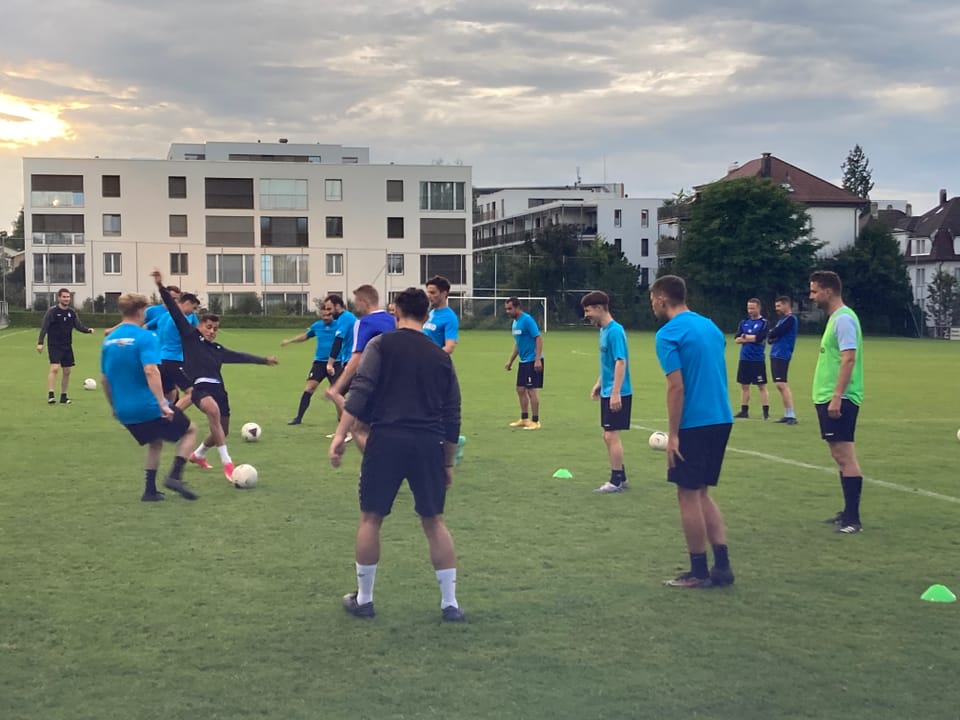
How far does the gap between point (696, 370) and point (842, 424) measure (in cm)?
232

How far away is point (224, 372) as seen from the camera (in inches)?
1084

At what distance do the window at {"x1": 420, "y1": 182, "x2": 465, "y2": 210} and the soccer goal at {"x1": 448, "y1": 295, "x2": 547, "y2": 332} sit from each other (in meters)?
13.4

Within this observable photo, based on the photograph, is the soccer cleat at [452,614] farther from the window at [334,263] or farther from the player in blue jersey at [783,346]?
the window at [334,263]

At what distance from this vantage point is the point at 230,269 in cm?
7412

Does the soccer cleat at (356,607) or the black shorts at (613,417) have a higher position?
the black shorts at (613,417)

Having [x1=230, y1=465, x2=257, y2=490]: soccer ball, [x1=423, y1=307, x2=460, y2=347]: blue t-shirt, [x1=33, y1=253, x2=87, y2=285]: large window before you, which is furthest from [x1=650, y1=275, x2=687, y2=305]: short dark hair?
[x1=33, y1=253, x2=87, y2=285]: large window

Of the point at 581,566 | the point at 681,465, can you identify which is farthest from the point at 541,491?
the point at 681,465

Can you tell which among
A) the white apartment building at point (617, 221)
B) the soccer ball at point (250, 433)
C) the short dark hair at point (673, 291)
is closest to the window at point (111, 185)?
the white apartment building at point (617, 221)

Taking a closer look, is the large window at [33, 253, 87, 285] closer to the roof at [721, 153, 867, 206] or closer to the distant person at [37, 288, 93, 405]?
the roof at [721, 153, 867, 206]

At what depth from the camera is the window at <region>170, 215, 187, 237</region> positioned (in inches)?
2916

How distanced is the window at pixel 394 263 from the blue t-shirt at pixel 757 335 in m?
61.0

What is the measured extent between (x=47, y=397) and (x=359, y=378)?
1620 centimetres

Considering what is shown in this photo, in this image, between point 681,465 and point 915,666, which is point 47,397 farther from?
point 915,666

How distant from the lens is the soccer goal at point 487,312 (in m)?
64.0
